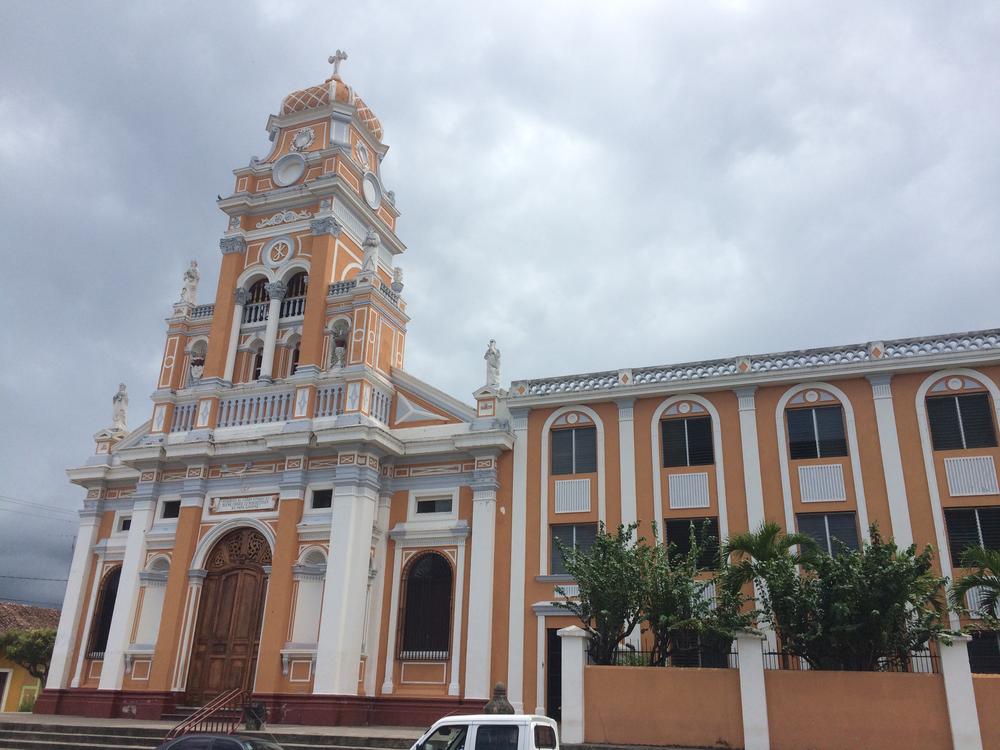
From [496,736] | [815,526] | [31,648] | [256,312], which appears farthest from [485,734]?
[31,648]

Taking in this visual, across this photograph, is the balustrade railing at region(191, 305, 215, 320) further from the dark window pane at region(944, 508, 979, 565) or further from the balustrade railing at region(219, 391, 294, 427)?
the dark window pane at region(944, 508, 979, 565)

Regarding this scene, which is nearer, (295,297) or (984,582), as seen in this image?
(984,582)

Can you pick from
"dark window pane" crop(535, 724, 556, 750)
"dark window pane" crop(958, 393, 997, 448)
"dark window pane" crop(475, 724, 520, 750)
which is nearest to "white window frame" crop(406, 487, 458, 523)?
"dark window pane" crop(535, 724, 556, 750)

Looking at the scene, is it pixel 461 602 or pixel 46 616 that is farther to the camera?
pixel 46 616

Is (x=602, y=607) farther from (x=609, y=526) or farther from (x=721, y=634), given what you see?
(x=609, y=526)

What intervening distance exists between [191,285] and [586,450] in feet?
47.4

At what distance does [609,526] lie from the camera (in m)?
20.7

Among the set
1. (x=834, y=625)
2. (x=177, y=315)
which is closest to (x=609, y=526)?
(x=834, y=625)

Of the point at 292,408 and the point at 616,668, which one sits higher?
the point at 292,408

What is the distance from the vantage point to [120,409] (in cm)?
2706

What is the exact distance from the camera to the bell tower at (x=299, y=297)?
78.0 feet

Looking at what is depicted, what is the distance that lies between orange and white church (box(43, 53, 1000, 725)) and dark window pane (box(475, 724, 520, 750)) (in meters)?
9.00

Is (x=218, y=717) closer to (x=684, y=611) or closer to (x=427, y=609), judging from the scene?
(x=427, y=609)

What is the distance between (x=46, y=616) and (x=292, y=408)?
973 inches
